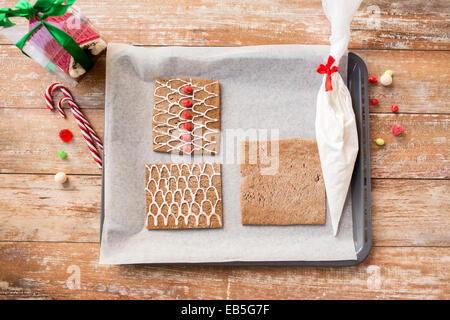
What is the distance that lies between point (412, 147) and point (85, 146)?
110 cm

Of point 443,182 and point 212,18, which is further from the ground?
point 212,18

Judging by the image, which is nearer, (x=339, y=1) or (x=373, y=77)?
(x=339, y=1)

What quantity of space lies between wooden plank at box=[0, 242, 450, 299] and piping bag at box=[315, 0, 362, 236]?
18cm

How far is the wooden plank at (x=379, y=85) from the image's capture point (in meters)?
1.08

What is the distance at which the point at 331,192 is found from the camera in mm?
1026

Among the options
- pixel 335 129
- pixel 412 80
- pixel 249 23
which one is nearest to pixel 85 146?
pixel 249 23

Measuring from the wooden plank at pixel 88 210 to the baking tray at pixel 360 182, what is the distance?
47 mm

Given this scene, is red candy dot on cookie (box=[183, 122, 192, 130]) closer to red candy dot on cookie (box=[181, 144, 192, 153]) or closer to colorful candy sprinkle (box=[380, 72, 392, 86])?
red candy dot on cookie (box=[181, 144, 192, 153])

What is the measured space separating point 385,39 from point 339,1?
27cm

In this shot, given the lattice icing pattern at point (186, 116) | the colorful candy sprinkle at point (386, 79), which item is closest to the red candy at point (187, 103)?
the lattice icing pattern at point (186, 116)

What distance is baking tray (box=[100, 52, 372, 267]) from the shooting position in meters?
1.02

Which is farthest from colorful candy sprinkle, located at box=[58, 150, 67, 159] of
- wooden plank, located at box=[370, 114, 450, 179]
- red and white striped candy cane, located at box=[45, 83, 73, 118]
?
wooden plank, located at box=[370, 114, 450, 179]

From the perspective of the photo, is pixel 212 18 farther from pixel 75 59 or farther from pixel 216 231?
pixel 216 231

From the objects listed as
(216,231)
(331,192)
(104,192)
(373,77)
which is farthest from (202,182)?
(373,77)
